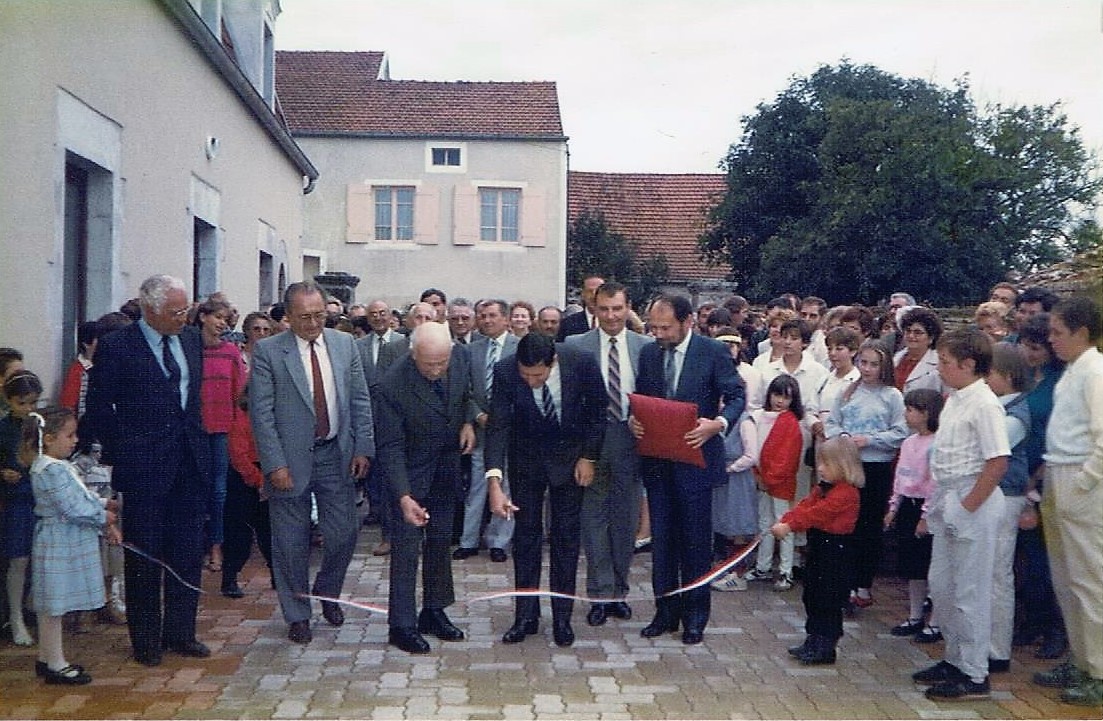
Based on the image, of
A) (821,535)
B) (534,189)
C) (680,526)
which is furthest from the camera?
(534,189)

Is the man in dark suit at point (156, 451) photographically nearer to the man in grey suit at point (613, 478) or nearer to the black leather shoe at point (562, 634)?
the black leather shoe at point (562, 634)

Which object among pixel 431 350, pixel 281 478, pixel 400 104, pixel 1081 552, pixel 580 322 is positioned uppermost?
pixel 400 104

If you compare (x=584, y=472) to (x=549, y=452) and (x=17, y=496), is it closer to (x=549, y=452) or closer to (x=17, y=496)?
(x=549, y=452)

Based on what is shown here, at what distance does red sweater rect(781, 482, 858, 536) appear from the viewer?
256 inches

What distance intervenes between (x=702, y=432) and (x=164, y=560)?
117 inches

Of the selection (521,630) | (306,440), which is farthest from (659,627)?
(306,440)

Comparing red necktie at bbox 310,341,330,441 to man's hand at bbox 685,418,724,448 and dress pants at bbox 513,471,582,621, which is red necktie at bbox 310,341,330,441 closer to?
dress pants at bbox 513,471,582,621

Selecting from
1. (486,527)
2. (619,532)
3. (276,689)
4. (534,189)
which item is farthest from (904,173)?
(276,689)

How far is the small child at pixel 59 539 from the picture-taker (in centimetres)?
595

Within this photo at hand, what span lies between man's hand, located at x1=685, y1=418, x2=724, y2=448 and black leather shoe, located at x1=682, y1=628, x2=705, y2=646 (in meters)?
1.05

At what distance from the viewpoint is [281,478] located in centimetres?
683

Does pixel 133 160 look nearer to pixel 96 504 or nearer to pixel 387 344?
pixel 387 344

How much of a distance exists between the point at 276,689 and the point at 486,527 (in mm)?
4403

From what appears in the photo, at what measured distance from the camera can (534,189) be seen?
3095 cm
